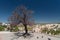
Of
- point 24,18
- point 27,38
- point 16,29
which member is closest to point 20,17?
point 24,18

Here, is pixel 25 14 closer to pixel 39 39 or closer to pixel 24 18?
pixel 24 18

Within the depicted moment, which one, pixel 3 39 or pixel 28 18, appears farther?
pixel 28 18

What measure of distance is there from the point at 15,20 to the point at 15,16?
61 centimetres

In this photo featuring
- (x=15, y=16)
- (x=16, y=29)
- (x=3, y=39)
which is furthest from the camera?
(x=16, y=29)

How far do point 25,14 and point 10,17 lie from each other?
2.33 m

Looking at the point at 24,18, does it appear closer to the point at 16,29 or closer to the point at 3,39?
the point at 3,39

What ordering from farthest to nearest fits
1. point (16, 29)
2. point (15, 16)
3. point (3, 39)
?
point (16, 29), point (15, 16), point (3, 39)

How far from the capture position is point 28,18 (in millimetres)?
19812

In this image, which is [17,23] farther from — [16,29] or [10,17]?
[16,29]

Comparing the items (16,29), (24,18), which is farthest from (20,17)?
(16,29)

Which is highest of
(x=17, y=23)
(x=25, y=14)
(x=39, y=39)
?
(x=25, y=14)

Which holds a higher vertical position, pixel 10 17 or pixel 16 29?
pixel 10 17

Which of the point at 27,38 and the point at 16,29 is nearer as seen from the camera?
the point at 27,38

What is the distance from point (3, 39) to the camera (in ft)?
58.0
